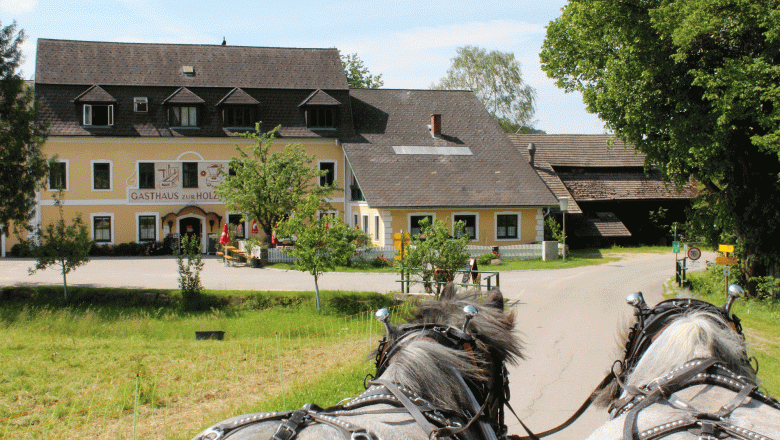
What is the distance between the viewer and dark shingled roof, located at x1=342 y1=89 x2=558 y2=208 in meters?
29.6

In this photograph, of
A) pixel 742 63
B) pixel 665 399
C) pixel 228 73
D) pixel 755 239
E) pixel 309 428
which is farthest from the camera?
pixel 228 73

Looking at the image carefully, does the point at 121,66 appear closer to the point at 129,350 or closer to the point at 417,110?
the point at 417,110

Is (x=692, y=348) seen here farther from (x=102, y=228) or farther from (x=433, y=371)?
(x=102, y=228)

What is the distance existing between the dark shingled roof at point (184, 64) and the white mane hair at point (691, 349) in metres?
33.3

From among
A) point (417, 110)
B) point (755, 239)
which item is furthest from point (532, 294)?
point (417, 110)

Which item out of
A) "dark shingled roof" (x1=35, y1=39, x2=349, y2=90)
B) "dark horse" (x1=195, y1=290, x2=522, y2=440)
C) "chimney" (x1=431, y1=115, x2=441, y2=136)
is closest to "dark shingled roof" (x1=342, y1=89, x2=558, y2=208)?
"chimney" (x1=431, y1=115, x2=441, y2=136)

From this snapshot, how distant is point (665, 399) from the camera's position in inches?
113

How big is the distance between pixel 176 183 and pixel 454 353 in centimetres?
3150

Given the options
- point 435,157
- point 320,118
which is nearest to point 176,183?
point 320,118

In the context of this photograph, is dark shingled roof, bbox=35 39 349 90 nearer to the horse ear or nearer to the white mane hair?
the horse ear

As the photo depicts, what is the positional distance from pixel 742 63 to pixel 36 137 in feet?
71.4

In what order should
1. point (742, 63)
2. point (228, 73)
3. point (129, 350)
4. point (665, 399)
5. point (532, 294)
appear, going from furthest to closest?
point (228, 73)
point (532, 294)
point (742, 63)
point (129, 350)
point (665, 399)

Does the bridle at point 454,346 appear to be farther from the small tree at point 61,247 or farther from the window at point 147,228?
the window at point 147,228

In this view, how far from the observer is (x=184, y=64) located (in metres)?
34.9
